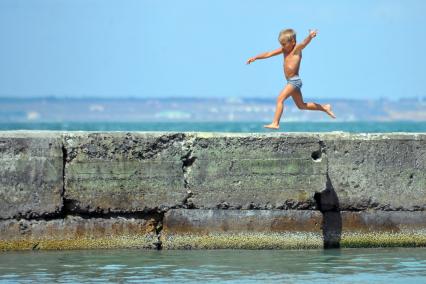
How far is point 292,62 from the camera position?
10.9m

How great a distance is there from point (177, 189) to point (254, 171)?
0.66m

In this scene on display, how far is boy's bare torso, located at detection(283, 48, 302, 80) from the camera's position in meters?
10.9

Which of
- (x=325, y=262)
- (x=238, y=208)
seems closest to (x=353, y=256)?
(x=325, y=262)

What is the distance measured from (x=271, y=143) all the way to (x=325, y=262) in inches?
43.5

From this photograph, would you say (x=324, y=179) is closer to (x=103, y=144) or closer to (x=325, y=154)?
(x=325, y=154)

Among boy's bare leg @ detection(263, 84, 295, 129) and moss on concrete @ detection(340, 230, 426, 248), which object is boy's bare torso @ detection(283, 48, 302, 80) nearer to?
boy's bare leg @ detection(263, 84, 295, 129)

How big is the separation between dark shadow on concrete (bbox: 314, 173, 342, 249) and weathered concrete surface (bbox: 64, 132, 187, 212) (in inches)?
46.4

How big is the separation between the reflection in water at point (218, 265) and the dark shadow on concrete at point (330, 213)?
5.9 inches

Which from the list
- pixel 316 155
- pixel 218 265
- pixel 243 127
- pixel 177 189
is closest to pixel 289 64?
pixel 316 155

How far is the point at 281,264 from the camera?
9.53m

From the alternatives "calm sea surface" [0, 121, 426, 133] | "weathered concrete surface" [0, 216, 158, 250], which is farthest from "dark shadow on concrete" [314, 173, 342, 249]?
"calm sea surface" [0, 121, 426, 133]

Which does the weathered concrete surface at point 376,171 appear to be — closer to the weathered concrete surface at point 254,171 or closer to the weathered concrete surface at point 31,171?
the weathered concrete surface at point 254,171

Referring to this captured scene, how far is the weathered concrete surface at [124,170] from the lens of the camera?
32.7 ft

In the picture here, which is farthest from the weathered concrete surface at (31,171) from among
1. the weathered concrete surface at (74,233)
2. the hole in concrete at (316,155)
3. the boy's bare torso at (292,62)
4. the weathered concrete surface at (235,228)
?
the boy's bare torso at (292,62)
